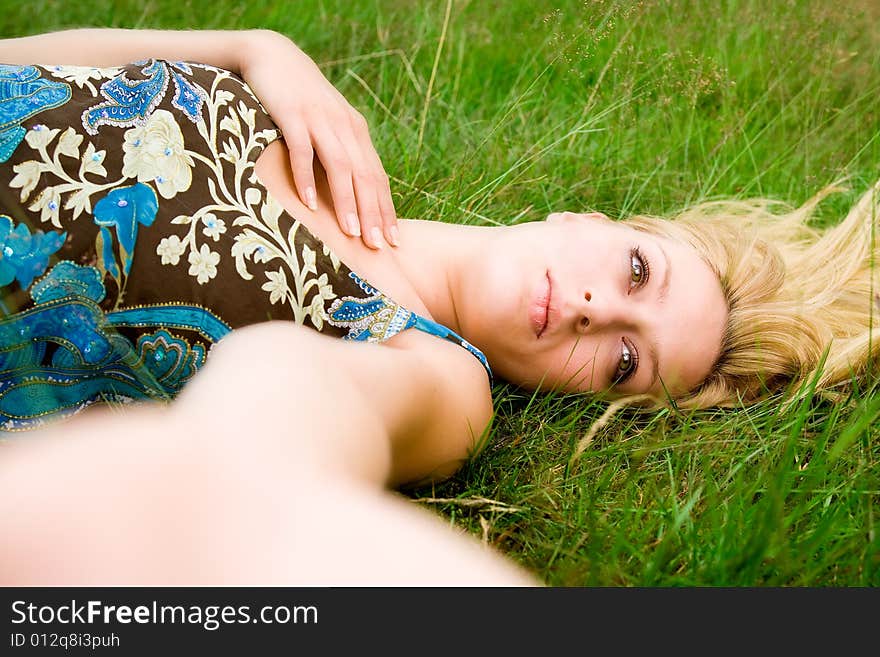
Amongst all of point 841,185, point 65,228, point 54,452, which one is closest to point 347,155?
point 65,228

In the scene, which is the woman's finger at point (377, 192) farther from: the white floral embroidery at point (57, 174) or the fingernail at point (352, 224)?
the white floral embroidery at point (57, 174)

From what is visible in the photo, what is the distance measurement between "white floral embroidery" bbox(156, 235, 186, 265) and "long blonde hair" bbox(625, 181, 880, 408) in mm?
1162

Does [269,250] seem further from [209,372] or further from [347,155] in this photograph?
[209,372]

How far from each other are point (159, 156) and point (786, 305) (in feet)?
4.85

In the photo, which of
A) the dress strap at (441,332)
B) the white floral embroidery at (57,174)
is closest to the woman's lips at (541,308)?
the dress strap at (441,332)

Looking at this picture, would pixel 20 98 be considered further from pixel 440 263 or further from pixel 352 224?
pixel 440 263

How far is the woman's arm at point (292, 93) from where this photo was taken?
179 centimetres

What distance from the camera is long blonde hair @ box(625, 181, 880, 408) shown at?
201 cm

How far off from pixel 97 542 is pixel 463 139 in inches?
86.9

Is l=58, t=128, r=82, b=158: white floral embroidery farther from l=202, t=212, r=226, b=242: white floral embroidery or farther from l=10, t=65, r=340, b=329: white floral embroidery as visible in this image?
l=202, t=212, r=226, b=242: white floral embroidery

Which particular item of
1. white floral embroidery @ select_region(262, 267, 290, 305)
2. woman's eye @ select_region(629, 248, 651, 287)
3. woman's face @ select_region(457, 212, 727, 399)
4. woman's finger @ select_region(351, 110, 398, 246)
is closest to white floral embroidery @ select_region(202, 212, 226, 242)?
white floral embroidery @ select_region(262, 267, 290, 305)

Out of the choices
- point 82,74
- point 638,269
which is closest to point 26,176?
point 82,74

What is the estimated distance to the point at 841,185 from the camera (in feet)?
9.68

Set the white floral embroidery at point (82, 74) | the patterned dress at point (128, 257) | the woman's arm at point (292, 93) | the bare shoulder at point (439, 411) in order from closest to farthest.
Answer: the bare shoulder at point (439, 411) → the patterned dress at point (128, 257) → the white floral embroidery at point (82, 74) → the woman's arm at point (292, 93)
